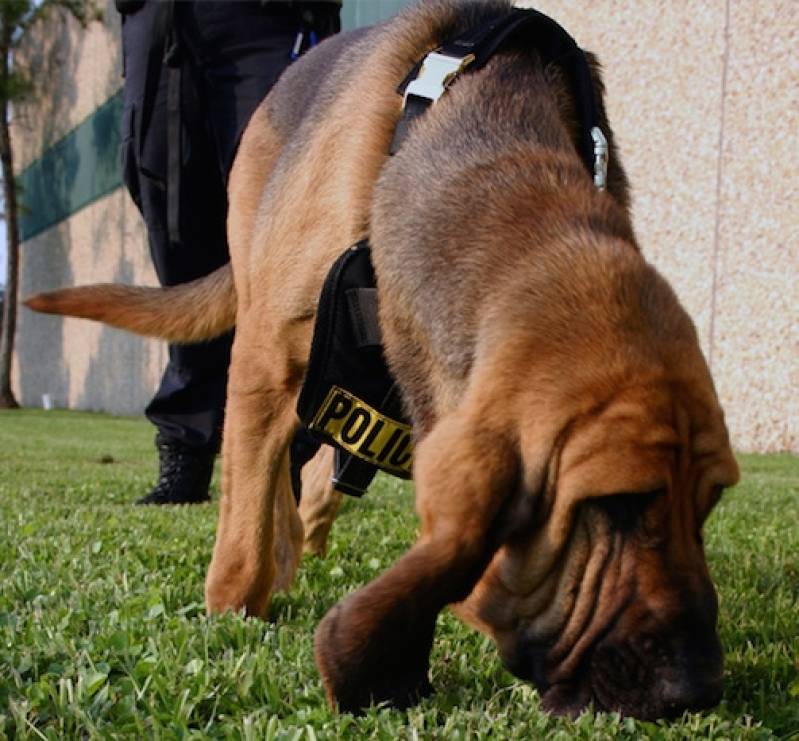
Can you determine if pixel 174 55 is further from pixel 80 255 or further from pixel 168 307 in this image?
pixel 80 255

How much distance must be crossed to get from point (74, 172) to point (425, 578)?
2513 centimetres

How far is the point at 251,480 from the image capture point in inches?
126

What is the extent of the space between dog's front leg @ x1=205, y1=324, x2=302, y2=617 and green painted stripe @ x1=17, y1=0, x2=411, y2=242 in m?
17.3

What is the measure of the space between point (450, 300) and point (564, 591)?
71 cm

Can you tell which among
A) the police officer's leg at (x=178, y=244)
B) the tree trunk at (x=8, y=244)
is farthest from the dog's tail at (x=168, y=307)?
the tree trunk at (x=8, y=244)

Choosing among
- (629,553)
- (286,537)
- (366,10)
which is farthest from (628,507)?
(366,10)

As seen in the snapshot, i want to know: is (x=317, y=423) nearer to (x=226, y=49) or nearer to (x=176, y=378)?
(x=226, y=49)

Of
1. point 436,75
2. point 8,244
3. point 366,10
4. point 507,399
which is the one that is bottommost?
point 507,399

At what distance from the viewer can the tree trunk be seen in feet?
82.3

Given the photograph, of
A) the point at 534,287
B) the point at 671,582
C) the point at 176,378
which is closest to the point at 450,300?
the point at 534,287

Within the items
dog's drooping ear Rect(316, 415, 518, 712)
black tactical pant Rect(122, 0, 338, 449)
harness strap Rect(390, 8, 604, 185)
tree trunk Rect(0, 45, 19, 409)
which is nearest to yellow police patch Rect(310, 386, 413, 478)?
harness strap Rect(390, 8, 604, 185)

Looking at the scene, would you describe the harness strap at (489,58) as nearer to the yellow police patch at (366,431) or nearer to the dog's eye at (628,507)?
the yellow police patch at (366,431)

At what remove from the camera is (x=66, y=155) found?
84.5ft

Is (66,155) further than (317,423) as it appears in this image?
Yes
